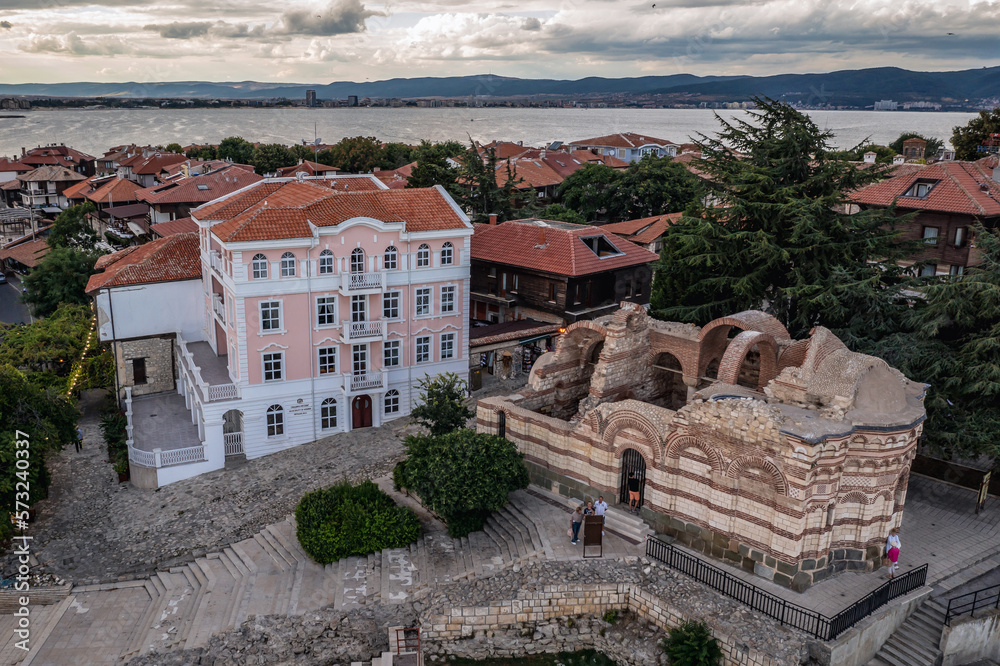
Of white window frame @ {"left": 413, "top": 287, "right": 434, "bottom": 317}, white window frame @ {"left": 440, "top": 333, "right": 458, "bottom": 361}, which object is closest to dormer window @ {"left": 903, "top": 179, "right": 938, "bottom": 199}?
white window frame @ {"left": 440, "top": 333, "right": 458, "bottom": 361}

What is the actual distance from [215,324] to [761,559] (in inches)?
1097

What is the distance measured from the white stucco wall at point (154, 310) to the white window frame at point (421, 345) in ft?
39.1

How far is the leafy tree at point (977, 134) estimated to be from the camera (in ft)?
215

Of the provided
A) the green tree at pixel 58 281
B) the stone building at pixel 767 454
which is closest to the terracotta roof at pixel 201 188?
the green tree at pixel 58 281

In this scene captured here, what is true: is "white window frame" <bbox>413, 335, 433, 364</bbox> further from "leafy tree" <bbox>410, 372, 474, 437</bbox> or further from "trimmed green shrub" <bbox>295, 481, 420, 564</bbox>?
"trimmed green shrub" <bbox>295, 481, 420, 564</bbox>

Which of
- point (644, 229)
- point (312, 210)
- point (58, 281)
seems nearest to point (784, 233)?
point (312, 210)

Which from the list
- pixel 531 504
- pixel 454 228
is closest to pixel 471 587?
pixel 531 504

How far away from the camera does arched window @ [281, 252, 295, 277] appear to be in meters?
31.9

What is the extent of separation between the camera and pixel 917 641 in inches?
786

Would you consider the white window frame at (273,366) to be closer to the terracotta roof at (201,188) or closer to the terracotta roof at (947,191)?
the terracotta roof at (201,188)

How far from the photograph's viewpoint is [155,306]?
37.7 meters

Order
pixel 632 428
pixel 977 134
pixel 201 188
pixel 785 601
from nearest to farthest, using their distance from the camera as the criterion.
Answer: pixel 785 601
pixel 632 428
pixel 201 188
pixel 977 134

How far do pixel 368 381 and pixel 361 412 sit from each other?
2032 millimetres

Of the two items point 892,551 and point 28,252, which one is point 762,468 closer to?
point 892,551
